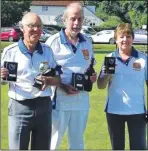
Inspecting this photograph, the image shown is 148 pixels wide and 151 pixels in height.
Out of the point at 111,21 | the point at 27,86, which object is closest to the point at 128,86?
the point at 27,86

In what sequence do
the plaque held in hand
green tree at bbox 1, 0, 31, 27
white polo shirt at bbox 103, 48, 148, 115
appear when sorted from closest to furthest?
the plaque held in hand < white polo shirt at bbox 103, 48, 148, 115 < green tree at bbox 1, 0, 31, 27

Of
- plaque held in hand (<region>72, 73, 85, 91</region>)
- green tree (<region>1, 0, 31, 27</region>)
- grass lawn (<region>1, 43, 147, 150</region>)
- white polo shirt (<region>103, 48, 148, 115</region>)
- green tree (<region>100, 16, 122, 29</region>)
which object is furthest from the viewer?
green tree (<region>100, 16, 122, 29</region>)

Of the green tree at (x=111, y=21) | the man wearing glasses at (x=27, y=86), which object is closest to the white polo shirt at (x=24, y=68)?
the man wearing glasses at (x=27, y=86)

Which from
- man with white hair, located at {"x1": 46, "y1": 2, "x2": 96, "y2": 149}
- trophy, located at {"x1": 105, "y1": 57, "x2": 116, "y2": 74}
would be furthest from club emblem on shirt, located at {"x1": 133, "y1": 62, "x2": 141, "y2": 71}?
man with white hair, located at {"x1": 46, "y1": 2, "x2": 96, "y2": 149}

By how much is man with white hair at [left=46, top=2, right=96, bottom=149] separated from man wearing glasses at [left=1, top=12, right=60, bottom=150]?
358 millimetres

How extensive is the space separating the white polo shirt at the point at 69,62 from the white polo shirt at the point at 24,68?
0.40 metres

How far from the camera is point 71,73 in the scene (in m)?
5.14

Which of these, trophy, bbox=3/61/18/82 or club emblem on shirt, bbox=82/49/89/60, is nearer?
trophy, bbox=3/61/18/82

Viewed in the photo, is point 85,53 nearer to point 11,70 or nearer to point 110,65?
point 110,65

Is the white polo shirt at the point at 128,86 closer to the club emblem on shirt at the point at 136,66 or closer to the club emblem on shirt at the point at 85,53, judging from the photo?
the club emblem on shirt at the point at 136,66

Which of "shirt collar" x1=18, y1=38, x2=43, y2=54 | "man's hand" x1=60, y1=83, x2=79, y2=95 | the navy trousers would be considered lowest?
the navy trousers

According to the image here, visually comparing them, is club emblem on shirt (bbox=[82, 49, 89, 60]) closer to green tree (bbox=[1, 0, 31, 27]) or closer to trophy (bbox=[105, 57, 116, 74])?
trophy (bbox=[105, 57, 116, 74])

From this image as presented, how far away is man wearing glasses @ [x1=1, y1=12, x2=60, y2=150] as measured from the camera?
186 inches

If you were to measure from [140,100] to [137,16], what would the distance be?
49387 millimetres
